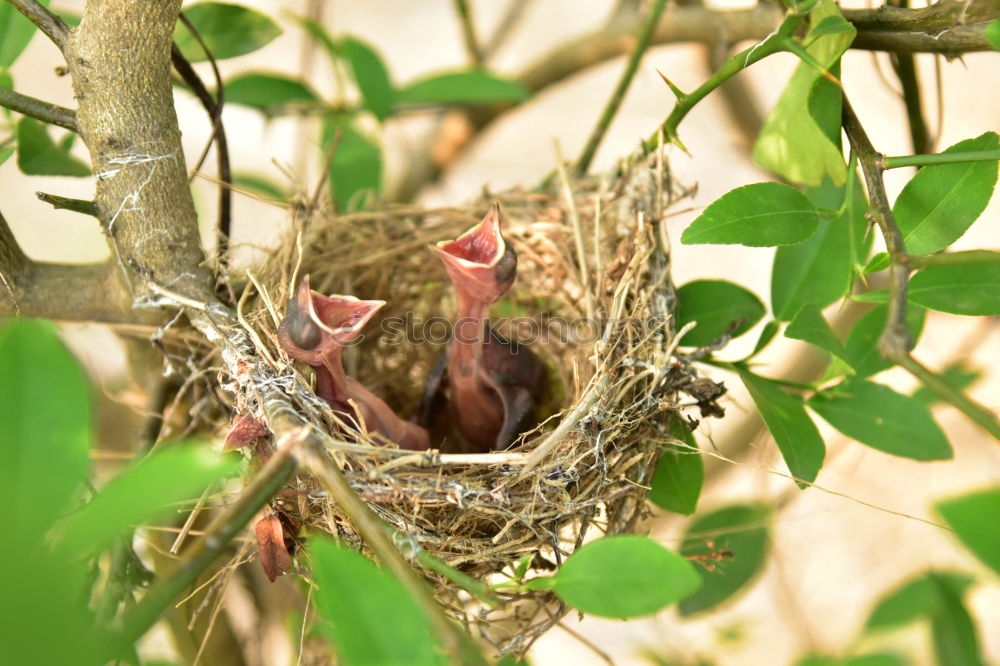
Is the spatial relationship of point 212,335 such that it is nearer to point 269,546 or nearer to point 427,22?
point 269,546

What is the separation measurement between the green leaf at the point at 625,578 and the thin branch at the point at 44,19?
52 cm

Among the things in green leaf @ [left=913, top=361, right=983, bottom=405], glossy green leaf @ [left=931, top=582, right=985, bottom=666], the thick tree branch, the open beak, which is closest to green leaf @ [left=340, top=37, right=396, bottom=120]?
the open beak

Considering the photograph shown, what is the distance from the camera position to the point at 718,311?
33.7 inches

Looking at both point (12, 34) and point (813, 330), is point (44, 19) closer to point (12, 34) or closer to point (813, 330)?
point (12, 34)

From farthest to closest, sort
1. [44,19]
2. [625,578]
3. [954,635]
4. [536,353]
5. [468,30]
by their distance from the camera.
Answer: [468,30]
[536,353]
[954,635]
[44,19]
[625,578]

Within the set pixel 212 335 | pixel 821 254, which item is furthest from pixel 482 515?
pixel 821 254

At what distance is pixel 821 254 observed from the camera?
0.83 meters

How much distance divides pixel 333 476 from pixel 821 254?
548 millimetres

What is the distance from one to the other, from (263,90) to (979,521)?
3.28 ft

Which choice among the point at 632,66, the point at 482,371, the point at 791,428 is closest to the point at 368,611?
the point at 791,428

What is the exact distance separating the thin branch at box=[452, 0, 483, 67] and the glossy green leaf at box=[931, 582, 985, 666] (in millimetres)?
1016

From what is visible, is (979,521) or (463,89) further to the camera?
(463,89)

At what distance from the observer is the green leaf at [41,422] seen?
35cm

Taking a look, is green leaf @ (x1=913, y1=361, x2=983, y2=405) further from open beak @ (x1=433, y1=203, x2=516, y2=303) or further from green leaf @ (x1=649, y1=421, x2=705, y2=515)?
open beak @ (x1=433, y1=203, x2=516, y2=303)
